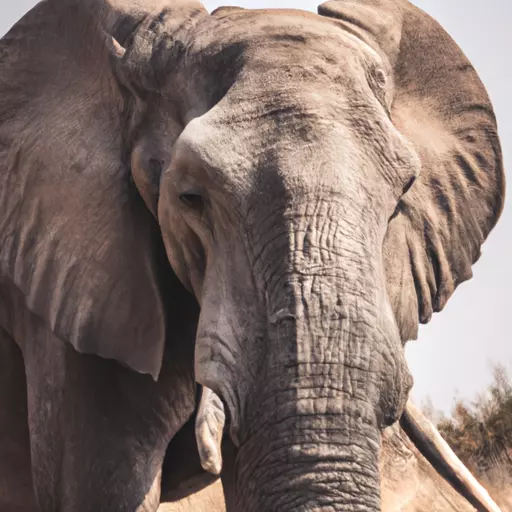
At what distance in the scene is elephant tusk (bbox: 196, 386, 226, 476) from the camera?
3369mm

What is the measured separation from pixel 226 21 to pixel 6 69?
0.83m

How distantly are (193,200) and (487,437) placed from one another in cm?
528

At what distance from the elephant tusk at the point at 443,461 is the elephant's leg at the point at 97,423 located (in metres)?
0.70

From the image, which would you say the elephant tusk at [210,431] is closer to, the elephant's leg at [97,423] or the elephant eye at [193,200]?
the elephant eye at [193,200]

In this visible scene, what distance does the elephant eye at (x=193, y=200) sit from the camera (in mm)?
3592

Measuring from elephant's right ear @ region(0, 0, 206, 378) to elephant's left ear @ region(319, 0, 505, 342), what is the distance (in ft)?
2.03

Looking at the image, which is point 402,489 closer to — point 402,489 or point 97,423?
point 402,489

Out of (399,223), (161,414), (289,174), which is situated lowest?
(161,414)

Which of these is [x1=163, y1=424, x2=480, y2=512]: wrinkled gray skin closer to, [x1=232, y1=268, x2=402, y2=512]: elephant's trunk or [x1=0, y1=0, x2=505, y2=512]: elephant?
[x1=0, y1=0, x2=505, y2=512]: elephant

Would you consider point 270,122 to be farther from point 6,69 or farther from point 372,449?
point 6,69

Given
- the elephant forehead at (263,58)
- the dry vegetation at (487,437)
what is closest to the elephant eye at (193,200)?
the elephant forehead at (263,58)

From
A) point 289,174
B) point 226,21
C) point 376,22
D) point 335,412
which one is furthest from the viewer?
point 376,22

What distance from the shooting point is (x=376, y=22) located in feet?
Result: 13.9

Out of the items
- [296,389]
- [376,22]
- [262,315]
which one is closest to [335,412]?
[296,389]
